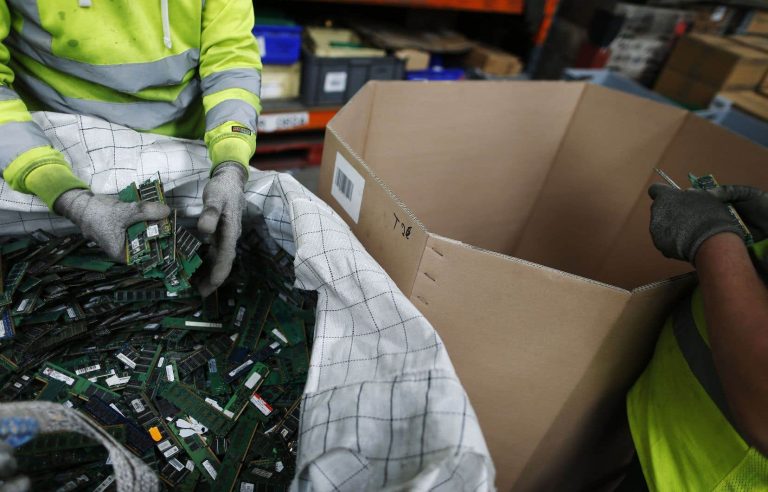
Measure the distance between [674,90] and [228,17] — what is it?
304cm

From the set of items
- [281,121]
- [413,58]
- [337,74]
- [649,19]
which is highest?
[649,19]

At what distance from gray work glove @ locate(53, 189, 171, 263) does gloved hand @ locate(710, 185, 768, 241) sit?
1156mm

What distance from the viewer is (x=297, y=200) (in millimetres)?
988

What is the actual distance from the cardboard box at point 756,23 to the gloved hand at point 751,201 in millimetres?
3201

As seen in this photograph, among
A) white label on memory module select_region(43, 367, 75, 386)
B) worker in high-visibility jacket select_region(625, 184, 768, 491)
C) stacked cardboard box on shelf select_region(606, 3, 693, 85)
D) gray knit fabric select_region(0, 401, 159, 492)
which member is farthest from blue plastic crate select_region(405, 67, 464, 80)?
gray knit fabric select_region(0, 401, 159, 492)

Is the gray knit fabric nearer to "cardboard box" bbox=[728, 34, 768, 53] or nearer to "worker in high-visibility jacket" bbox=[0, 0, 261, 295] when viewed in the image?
"worker in high-visibility jacket" bbox=[0, 0, 261, 295]

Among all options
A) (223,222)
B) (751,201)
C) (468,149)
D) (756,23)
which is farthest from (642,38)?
(223,222)

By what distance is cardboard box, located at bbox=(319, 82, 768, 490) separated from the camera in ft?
2.65

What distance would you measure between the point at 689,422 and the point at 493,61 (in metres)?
2.40

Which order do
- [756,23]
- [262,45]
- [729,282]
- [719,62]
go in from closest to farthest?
1. [729,282]
2. [262,45]
3. [719,62]
4. [756,23]

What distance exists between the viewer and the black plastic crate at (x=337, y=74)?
2.35 m

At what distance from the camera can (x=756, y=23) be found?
3.30m

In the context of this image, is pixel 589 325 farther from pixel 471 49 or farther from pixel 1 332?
pixel 471 49

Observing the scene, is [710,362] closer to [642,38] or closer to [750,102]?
[750,102]
